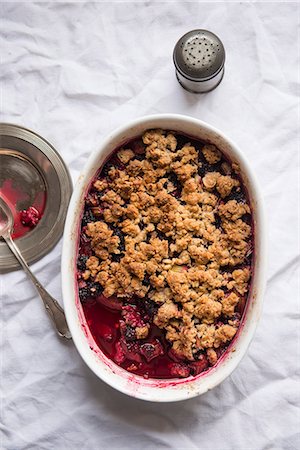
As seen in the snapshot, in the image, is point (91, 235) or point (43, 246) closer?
point (91, 235)

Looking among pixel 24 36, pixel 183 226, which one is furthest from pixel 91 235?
pixel 24 36

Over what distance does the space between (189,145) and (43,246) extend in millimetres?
501

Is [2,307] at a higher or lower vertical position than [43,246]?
lower

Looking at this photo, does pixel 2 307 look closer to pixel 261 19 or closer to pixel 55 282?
pixel 55 282

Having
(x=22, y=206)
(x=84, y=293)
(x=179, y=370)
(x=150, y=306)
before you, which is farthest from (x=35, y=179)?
(x=179, y=370)

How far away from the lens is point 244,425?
1.79 metres

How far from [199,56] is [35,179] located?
57 centimetres

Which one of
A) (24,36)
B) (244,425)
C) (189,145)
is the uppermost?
(24,36)

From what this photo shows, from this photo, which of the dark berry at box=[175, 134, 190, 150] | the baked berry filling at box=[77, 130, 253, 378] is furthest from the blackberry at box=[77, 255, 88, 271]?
the dark berry at box=[175, 134, 190, 150]

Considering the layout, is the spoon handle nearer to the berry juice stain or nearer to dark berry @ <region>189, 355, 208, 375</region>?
the berry juice stain

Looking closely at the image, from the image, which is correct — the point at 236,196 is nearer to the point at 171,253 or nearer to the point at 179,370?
the point at 171,253

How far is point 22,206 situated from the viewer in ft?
6.01

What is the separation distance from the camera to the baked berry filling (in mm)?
1584

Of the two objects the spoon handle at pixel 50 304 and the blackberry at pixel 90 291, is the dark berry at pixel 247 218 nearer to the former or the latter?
the blackberry at pixel 90 291
